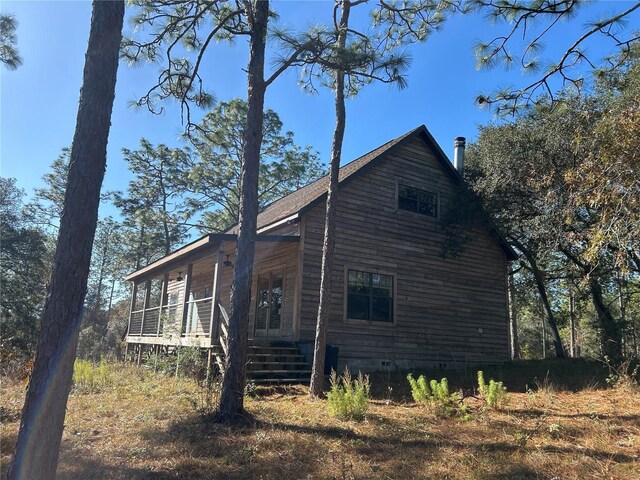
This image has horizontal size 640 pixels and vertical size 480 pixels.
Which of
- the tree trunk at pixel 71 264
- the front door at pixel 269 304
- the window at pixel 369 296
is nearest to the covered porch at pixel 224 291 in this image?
the front door at pixel 269 304

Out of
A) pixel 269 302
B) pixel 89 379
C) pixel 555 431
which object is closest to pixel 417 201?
pixel 269 302

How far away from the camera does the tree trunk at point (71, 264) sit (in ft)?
12.0

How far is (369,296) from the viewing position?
12.7 meters

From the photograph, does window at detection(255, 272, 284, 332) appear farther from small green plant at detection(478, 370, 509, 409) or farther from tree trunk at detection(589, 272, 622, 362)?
tree trunk at detection(589, 272, 622, 362)

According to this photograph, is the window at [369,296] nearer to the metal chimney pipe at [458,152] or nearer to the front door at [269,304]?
the front door at [269,304]

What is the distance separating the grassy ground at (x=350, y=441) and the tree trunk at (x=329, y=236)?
60cm

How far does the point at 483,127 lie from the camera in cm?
1692

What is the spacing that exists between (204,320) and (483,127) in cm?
1278

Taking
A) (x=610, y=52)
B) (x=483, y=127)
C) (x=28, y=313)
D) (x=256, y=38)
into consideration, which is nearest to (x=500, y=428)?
(x=610, y=52)

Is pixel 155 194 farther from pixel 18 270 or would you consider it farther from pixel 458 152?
pixel 458 152

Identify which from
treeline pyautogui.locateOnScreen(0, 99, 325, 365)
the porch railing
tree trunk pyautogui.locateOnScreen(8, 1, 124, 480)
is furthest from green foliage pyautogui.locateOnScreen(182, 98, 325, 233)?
tree trunk pyautogui.locateOnScreen(8, 1, 124, 480)

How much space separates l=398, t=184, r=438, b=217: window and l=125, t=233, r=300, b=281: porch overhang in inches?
159

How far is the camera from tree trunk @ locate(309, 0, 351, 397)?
8.36 metres

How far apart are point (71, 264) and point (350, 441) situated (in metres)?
3.77
